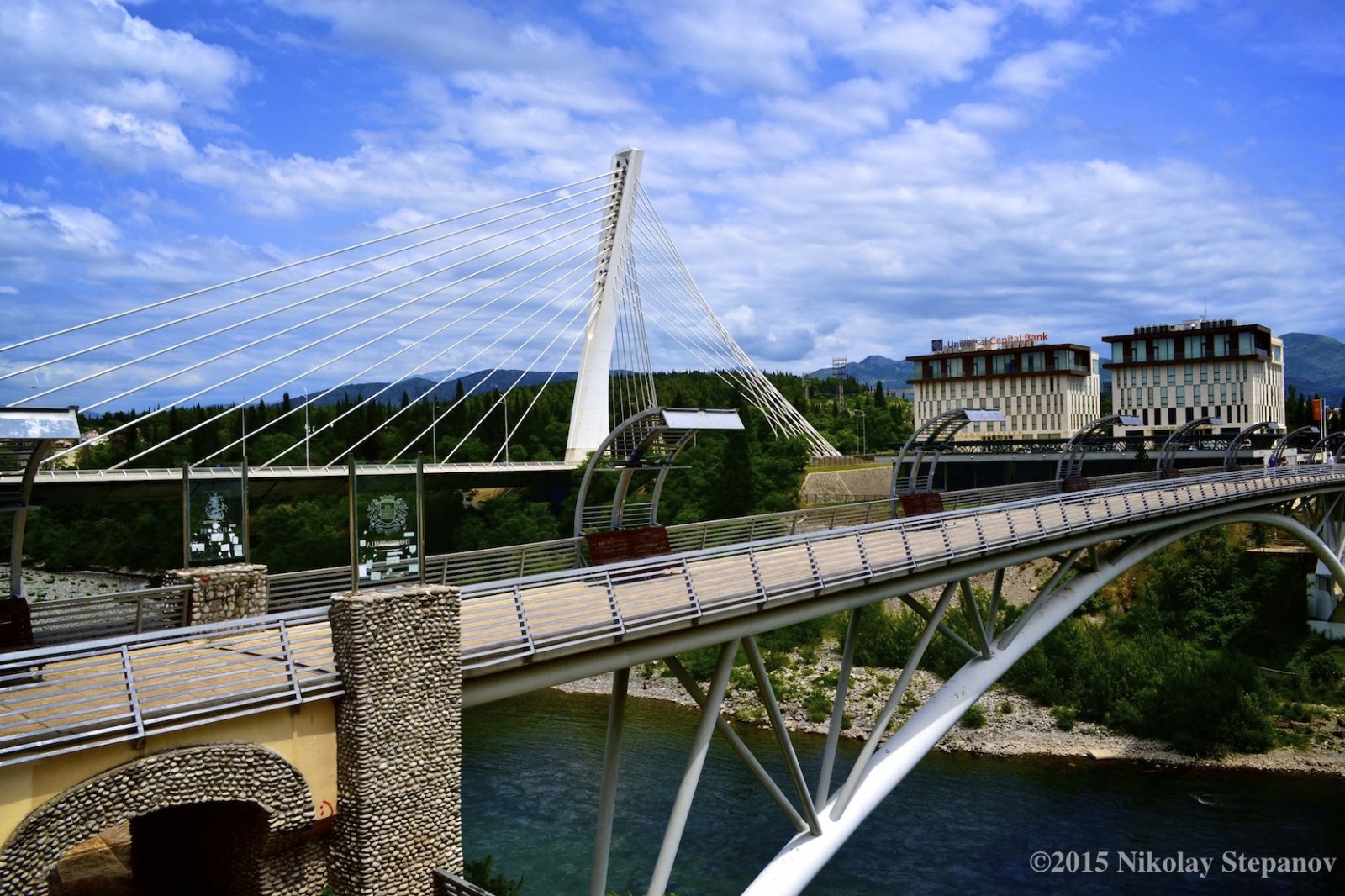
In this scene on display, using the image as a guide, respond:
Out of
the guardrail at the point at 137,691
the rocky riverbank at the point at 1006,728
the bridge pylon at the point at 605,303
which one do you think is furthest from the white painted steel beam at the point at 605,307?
the guardrail at the point at 137,691

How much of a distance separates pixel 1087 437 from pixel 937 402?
2323 inches

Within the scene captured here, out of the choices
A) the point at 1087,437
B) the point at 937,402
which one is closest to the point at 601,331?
the point at 1087,437

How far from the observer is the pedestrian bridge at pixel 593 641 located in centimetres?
849

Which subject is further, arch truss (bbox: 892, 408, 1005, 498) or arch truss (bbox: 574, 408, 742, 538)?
arch truss (bbox: 892, 408, 1005, 498)

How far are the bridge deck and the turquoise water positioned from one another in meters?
7.03

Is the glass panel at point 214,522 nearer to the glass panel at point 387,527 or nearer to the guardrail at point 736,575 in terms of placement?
the guardrail at point 736,575

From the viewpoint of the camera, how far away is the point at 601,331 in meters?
51.8

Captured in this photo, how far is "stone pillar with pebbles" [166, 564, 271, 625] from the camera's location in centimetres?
1389

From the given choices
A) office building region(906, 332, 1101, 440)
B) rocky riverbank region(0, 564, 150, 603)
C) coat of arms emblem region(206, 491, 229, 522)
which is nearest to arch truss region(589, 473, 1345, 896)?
coat of arms emblem region(206, 491, 229, 522)

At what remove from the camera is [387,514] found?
11.6 meters

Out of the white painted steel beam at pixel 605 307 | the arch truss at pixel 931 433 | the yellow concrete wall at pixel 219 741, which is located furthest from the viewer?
the white painted steel beam at pixel 605 307

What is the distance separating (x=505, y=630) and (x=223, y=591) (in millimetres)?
4585

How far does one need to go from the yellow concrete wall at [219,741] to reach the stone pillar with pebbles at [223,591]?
4913 millimetres

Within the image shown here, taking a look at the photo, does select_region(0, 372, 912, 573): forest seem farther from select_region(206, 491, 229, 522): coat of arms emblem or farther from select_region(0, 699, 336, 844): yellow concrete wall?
select_region(0, 699, 336, 844): yellow concrete wall
